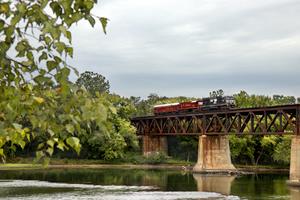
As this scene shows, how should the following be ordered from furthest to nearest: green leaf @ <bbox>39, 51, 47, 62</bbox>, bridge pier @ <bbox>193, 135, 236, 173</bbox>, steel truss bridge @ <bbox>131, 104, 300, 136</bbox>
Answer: bridge pier @ <bbox>193, 135, 236, 173</bbox>
steel truss bridge @ <bbox>131, 104, 300, 136</bbox>
green leaf @ <bbox>39, 51, 47, 62</bbox>

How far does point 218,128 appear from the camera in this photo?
3531 inches

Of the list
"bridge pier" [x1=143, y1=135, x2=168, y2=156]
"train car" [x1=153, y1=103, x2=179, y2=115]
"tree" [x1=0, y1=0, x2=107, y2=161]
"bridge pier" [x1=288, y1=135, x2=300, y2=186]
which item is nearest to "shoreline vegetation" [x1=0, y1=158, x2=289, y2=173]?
"bridge pier" [x1=143, y1=135, x2=168, y2=156]

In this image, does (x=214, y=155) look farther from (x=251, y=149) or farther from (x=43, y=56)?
(x=43, y=56)

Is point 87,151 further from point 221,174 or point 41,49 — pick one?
point 41,49

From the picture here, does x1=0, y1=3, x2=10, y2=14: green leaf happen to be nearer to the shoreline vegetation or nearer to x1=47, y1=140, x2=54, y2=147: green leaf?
x1=47, y1=140, x2=54, y2=147: green leaf

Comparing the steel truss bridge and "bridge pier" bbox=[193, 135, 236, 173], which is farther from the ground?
the steel truss bridge

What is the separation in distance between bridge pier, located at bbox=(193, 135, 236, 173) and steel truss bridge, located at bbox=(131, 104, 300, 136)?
4.65ft

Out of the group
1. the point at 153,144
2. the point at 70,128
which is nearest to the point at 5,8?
the point at 70,128

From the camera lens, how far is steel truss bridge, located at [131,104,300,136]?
70562mm

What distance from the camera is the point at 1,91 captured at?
6.32m

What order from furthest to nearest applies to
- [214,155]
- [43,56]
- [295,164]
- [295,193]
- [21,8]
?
[214,155] → [295,164] → [295,193] → [43,56] → [21,8]

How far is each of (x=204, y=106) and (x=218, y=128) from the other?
4.20 meters

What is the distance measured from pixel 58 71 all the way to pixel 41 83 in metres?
0.38

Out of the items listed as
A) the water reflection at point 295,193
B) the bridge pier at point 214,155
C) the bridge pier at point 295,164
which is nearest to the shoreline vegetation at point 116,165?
the bridge pier at point 214,155
